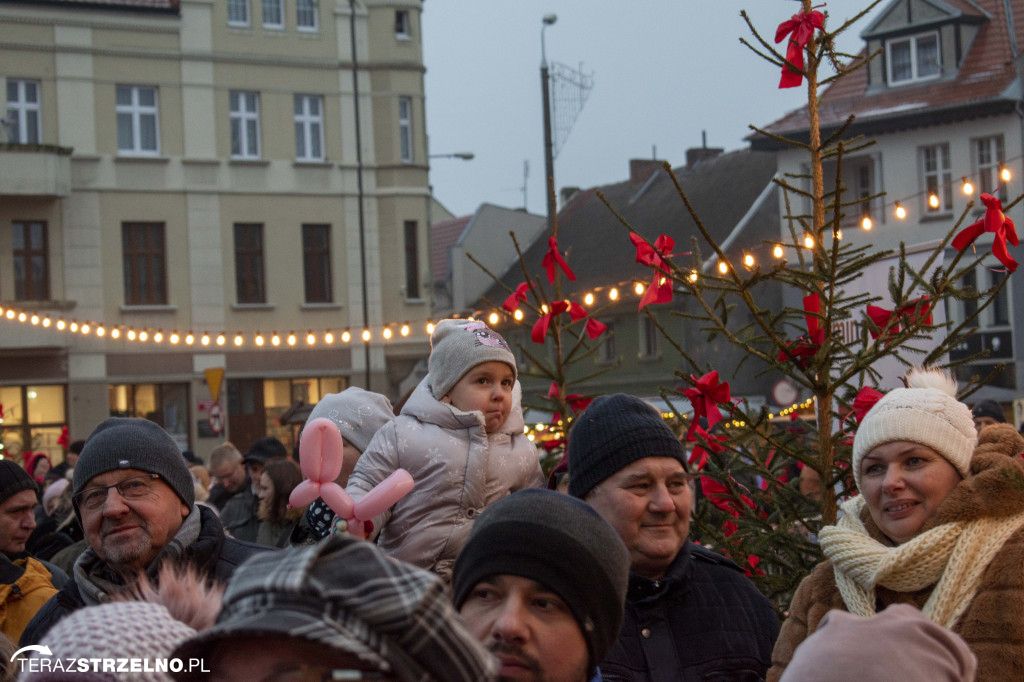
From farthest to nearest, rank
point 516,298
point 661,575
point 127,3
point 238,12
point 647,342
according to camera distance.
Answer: point 647,342, point 238,12, point 127,3, point 516,298, point 661,575

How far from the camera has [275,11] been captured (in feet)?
111

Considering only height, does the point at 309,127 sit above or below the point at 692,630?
above

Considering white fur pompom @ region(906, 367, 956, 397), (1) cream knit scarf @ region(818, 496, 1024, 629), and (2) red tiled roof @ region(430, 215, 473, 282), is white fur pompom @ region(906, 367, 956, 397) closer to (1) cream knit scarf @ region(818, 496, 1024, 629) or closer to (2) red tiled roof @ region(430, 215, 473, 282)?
(1) cream knit scarf @ region(818, 496, 1024, 629)

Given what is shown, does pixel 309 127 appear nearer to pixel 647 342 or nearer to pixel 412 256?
pixel 412 256

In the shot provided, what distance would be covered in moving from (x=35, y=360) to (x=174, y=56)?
28.4ft

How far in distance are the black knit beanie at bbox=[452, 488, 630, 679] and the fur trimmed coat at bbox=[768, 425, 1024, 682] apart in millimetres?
1139

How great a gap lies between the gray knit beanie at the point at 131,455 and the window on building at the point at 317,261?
98.4 ft

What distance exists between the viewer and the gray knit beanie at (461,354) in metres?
4.71

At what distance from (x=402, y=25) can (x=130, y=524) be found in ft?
105

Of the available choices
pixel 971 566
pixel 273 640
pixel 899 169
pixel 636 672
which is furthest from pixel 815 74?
pixel 899 169

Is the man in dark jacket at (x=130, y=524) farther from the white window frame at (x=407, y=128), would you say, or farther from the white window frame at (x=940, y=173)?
the white window frame at (x=407, y=128)

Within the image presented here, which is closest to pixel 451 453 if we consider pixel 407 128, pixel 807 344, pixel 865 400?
pixel 807 344

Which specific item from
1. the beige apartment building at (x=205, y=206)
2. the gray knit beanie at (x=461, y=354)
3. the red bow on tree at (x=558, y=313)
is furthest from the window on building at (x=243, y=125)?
the gray knit beanie at (x=461, y=354)

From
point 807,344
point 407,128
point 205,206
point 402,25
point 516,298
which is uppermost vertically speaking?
point 402,25
